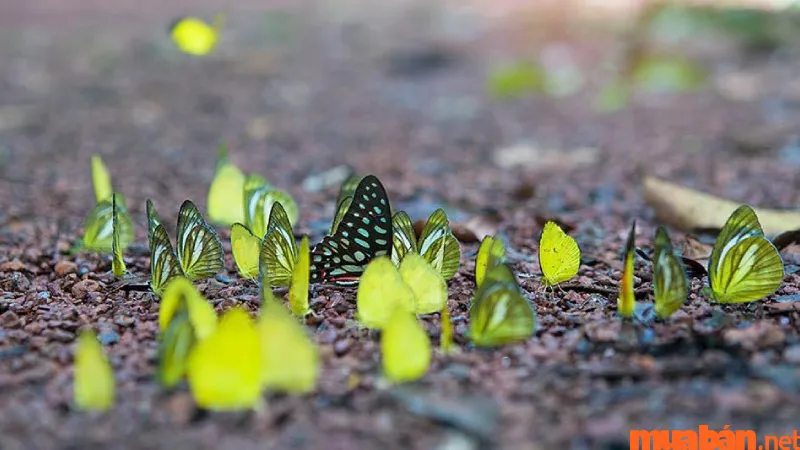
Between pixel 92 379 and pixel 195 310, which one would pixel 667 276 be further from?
pixel 92 379

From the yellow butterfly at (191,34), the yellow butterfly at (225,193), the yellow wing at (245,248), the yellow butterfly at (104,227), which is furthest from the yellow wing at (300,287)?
the yellow butterfly at (191,34)

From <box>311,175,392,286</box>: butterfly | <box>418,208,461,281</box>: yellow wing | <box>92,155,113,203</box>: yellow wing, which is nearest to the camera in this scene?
<box>311,175,392,286</box>: butterfly

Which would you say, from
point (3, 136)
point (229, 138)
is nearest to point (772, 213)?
point (229, 138)

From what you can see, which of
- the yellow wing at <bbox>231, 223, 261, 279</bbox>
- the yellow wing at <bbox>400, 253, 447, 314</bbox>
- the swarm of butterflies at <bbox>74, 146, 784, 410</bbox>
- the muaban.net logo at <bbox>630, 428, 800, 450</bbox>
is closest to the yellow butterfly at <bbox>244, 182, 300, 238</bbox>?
the swarm of butterflies at <bbox>74, 146, 784, 410</bbox>

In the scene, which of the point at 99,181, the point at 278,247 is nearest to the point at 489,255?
the point at 278,247

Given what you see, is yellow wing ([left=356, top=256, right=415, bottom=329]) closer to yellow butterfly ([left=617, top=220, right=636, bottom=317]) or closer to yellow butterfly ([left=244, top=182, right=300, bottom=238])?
yellow butterfly ([left=617, top=220, right=636, bottom=317])

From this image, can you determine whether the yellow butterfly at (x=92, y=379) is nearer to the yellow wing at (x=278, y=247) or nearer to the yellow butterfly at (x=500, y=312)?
the yellow wing at (x=278, y=247)
